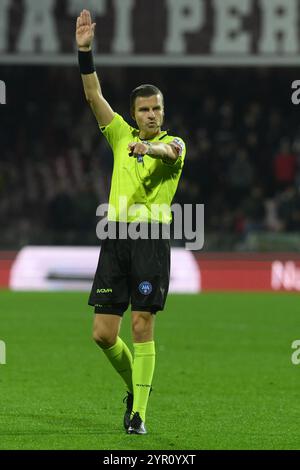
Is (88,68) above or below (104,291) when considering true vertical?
above

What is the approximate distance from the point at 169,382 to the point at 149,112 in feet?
10.7

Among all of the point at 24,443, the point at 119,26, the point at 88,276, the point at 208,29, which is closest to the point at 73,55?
the point at 119,26

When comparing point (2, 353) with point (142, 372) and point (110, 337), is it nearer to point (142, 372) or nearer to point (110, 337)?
point (110, 337)

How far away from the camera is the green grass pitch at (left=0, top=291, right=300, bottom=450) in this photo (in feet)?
24.1

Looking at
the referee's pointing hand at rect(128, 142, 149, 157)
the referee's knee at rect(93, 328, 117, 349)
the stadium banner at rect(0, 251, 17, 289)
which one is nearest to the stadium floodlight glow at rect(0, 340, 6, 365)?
the referee's knee at rect(93, 328, 117, 349)

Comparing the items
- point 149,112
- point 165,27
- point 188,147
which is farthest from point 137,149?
point 188,147

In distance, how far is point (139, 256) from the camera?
7504 mm

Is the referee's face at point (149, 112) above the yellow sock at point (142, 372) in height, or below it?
above

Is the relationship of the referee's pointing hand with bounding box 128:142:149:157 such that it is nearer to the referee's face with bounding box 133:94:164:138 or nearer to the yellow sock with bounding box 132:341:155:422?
the referee's face with bounding box 133:94:164:138

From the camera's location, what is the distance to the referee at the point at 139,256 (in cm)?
747

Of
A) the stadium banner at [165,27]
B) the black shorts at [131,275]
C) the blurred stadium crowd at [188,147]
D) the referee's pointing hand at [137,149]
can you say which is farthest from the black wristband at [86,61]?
the blurred stadium crowd at [188,147]

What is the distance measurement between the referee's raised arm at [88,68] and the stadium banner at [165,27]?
1114 centimetres

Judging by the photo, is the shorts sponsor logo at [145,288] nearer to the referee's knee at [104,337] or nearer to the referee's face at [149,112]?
the referee's knee at [104,337]

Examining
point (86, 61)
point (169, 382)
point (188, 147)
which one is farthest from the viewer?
point (188, 147)
